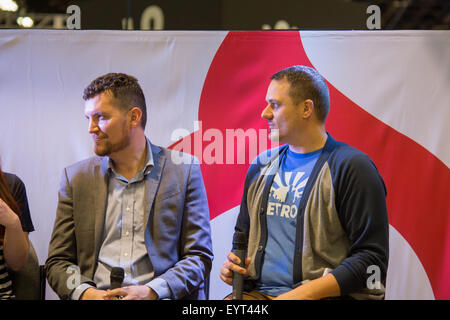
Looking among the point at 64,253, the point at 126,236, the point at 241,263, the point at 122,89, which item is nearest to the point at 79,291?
the point at 64,253

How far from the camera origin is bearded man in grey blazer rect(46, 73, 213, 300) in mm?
2531

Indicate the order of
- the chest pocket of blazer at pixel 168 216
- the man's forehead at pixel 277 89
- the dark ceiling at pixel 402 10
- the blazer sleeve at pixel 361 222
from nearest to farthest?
the blazer sleeve at pixel 361 222 < the chest pocket of blazer at pixel 168 216 < the man's forehead at pixel 277 89 < the dark ceiling at pixel 402 10

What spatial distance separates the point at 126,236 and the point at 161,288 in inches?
13.5

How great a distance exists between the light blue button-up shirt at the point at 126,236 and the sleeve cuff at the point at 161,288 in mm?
54

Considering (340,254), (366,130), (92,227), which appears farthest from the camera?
(366,130)

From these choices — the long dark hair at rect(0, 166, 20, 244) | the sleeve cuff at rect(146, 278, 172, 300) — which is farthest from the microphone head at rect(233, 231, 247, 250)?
the long dark hair at rect(0, 166, 20, 244)

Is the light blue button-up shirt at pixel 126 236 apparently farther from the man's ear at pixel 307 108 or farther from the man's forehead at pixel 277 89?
the man's ear at pixel 307 108

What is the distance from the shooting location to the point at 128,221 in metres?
2.58

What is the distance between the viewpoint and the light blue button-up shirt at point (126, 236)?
2.55 meters

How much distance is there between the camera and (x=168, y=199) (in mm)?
2580

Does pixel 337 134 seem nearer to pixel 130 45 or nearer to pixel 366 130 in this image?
pixel 366 130

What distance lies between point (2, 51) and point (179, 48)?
3.52ft

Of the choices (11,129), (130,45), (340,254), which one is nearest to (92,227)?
(11,129)

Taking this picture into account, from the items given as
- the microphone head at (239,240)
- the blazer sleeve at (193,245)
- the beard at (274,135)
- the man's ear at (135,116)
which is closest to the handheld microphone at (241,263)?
the microphone head at (239,240)
